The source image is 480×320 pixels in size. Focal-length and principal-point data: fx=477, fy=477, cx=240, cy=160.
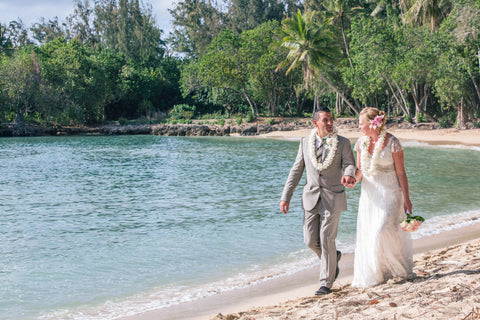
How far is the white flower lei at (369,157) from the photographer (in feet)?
15.8

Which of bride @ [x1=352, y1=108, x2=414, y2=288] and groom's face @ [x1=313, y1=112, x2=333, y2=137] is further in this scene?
groom's face @ [x1=313, y1=112, x2=333, y2=137]

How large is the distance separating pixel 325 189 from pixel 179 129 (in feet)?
151

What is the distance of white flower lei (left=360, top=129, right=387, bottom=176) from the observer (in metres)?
4.82

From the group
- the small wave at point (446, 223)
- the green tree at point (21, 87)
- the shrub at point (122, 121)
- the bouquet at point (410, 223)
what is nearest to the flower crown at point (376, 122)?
the bouquet at point (410, 223)

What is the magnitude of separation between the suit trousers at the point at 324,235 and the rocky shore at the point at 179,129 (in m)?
→ 36.0

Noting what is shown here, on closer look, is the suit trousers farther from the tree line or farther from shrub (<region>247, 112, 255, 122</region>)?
shrub (<region>247, 112, 255, 122</region>)

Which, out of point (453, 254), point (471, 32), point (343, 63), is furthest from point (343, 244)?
point (343, 63)

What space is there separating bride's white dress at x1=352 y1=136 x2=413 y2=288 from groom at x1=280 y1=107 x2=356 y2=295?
0.29 meters

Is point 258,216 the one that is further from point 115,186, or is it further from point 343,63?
point 343,63

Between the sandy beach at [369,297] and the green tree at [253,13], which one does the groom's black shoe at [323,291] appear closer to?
the sandy beach at [369,297]

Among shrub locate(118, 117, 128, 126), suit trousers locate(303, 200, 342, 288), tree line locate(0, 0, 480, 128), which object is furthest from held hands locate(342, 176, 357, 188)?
shrub locate(118, 117, 128, 126)

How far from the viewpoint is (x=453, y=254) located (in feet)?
20.4

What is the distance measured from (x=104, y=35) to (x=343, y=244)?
6441cm

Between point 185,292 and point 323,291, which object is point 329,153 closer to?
point 323,291
